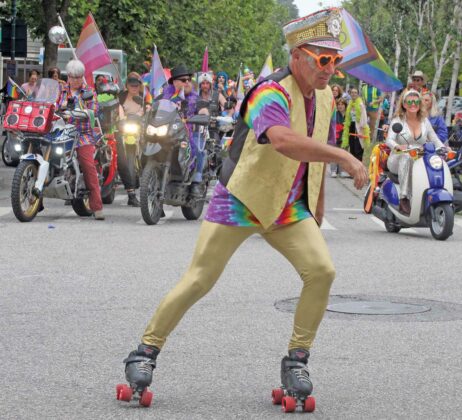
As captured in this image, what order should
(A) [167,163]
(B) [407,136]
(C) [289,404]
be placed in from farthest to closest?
(A) [167,163] → (B) [407,136] → (C) [289,404]

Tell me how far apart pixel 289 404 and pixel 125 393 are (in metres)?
0.72

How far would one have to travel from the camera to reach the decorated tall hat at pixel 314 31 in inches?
230

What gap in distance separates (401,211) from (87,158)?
361 centimetres

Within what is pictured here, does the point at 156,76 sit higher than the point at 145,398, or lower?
lower

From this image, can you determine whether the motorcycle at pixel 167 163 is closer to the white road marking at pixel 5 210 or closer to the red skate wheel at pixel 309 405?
the white road marking at pixel 5 210

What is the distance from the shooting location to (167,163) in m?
15.7

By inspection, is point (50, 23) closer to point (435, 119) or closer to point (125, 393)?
point (435, 119)

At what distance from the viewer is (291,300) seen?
9.31 meters

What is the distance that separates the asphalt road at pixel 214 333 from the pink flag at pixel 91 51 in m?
7.25

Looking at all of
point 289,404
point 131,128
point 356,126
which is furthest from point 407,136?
point 356,126

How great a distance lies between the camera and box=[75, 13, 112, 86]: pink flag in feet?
67.7

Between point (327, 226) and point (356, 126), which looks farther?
point (356, 126)

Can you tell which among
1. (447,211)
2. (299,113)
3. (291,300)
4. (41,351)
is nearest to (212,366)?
(41,351)

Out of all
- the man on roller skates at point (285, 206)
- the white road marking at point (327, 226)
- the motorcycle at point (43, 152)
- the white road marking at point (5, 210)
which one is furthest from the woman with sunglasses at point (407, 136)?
the man on roller skates at point (285, 206)
